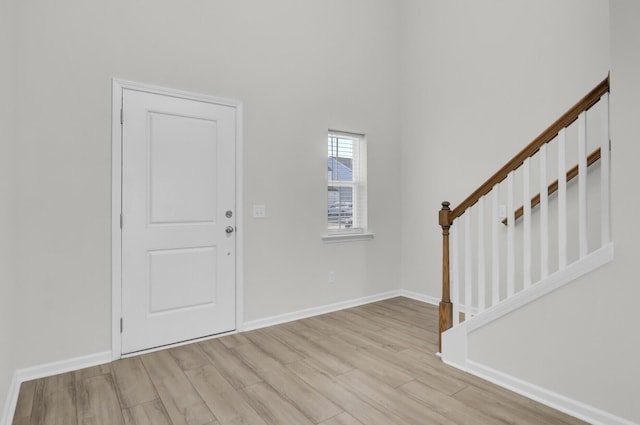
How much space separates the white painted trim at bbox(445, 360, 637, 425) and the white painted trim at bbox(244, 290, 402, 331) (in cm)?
171

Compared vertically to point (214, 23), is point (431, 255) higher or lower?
→ lower

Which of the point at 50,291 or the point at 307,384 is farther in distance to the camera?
the point at 50,291

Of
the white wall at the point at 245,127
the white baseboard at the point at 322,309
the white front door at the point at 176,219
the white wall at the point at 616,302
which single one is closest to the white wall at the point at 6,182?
the white wall at the point at 245,127

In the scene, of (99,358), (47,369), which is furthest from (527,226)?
(47,369)

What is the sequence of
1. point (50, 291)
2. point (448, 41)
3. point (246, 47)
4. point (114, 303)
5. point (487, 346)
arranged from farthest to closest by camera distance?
point (448, 41) → point (246, 47) → point (114, 303) → point (50, 291) → point (487, 346)

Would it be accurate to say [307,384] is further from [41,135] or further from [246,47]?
[246,47]

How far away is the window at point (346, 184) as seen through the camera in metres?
4.04

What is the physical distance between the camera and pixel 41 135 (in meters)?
2.48

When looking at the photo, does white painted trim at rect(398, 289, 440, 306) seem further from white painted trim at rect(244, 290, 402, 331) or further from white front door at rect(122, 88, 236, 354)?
white front door at rect(122, 88, 236, 354)

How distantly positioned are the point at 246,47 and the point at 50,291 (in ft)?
8.50

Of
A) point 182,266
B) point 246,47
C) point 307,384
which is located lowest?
point 307,384

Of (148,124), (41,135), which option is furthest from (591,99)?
(41,135)

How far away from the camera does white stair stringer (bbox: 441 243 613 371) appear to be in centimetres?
186

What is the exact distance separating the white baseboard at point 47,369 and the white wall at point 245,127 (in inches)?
1.8
